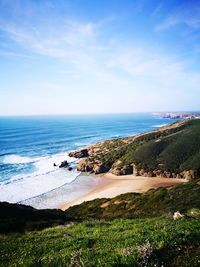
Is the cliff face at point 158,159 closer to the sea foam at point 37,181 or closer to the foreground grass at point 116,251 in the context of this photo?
the sea foam at point 37,181

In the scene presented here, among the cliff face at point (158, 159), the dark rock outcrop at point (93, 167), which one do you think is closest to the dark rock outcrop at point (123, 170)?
the cliff face at point (158, 159)

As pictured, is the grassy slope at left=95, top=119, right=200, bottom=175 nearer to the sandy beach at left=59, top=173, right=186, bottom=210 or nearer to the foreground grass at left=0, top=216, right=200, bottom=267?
the sandy beach at left=59, top=173, right=186, bottom=210

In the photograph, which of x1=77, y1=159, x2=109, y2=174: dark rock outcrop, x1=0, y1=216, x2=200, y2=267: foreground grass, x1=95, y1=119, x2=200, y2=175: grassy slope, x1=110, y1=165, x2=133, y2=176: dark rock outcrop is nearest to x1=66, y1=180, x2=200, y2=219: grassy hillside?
x1=0, y1=216, x2=200, y2=267: foreground grass

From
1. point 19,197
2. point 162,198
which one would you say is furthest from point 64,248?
point 19,197

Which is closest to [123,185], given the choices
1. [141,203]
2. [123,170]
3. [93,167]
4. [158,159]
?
[123,170]

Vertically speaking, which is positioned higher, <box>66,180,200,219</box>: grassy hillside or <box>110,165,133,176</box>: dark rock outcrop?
<box>66,180,200,219</box>: grassy hillside

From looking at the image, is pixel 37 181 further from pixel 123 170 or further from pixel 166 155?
pixel 166 155

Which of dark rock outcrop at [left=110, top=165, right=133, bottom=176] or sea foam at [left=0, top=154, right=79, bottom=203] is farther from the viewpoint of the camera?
dark rock outcrop at [left=110, top=165, right=133, bottom=176]
